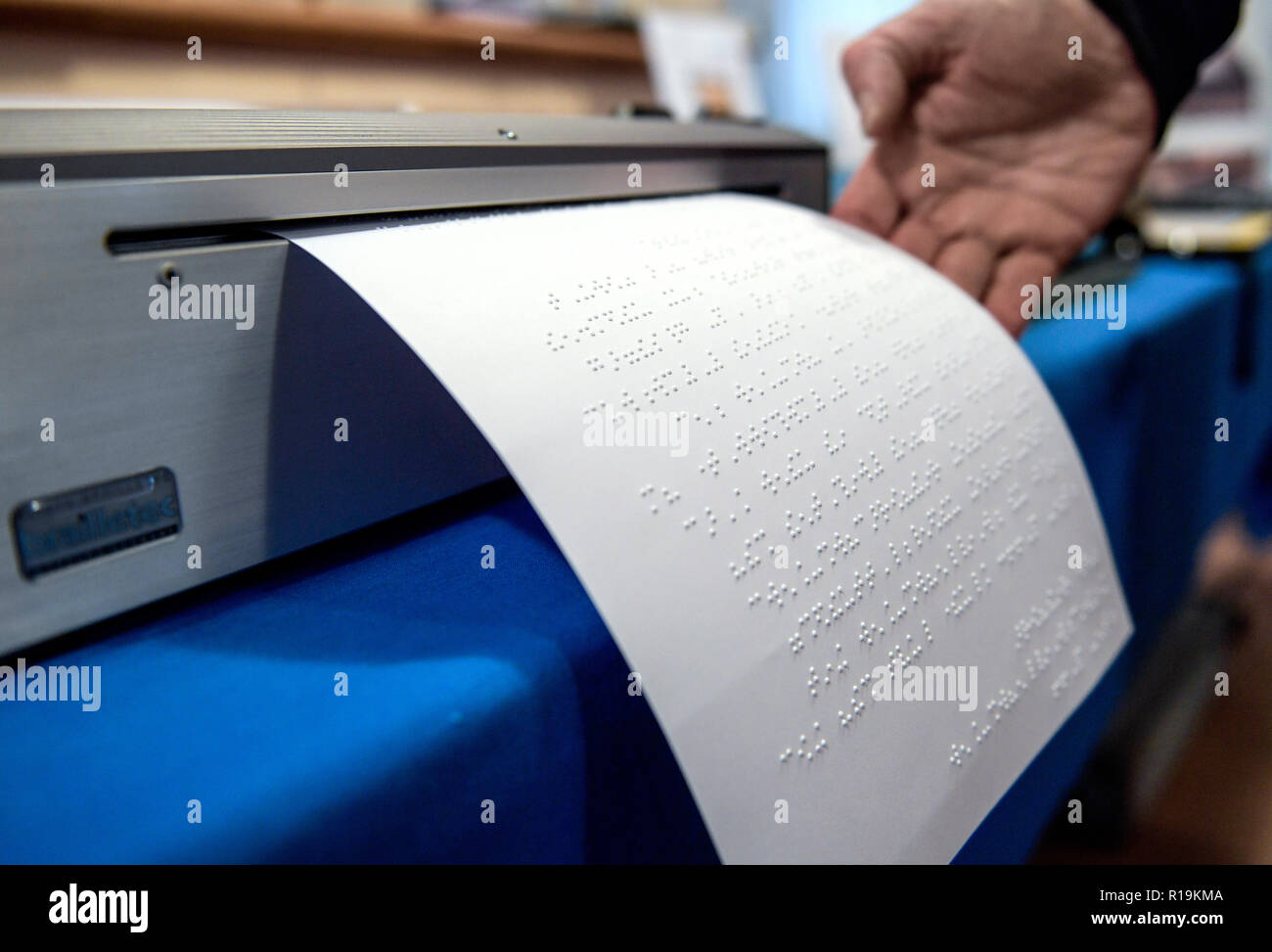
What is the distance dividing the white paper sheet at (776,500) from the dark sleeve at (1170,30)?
35cm

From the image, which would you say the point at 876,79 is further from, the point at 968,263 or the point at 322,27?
the point at 322,27

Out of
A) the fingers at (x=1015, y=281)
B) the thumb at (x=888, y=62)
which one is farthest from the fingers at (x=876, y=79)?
the fingers at (x=1015, y=281)

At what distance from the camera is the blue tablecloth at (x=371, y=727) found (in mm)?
220

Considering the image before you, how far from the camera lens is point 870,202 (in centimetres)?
64

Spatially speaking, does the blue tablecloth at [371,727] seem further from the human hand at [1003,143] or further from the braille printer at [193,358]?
the human hand at [1003,143]

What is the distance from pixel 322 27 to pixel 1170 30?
2.77 ft

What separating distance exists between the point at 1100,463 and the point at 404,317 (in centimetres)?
53

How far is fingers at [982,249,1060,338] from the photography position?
609mm

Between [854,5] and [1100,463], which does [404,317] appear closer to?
[1100,463]

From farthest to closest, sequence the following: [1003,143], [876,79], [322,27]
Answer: [322,27] < [1003,143] < [876,79]

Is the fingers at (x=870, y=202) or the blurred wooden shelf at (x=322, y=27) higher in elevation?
the blurred wooden shelf at (x=322, y=27)

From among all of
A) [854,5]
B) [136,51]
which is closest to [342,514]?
[136,51]

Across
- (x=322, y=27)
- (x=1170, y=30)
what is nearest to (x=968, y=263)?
(x=1170, y=30)
